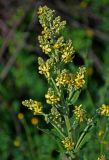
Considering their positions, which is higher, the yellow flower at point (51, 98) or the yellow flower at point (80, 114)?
the yellow flower at point (51, 98)

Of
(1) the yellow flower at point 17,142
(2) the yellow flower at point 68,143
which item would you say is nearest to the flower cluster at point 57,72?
(2) the yellow flower at point 68,143

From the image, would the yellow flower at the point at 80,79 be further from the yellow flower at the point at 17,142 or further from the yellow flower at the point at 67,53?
the yellow flower at the point at 17,142

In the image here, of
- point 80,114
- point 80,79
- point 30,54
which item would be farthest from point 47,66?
point 30,54

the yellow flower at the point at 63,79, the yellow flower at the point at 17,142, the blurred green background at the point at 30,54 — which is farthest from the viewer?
the blurred green background at the point at 30,54

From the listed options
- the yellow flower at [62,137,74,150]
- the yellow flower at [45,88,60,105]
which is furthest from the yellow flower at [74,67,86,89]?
the yellow flower at [62,137,74,150]

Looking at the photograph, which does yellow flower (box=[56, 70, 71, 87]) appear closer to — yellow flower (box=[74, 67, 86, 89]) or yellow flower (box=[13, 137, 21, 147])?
yellow flower (box=[74, 67, 86, 89])
